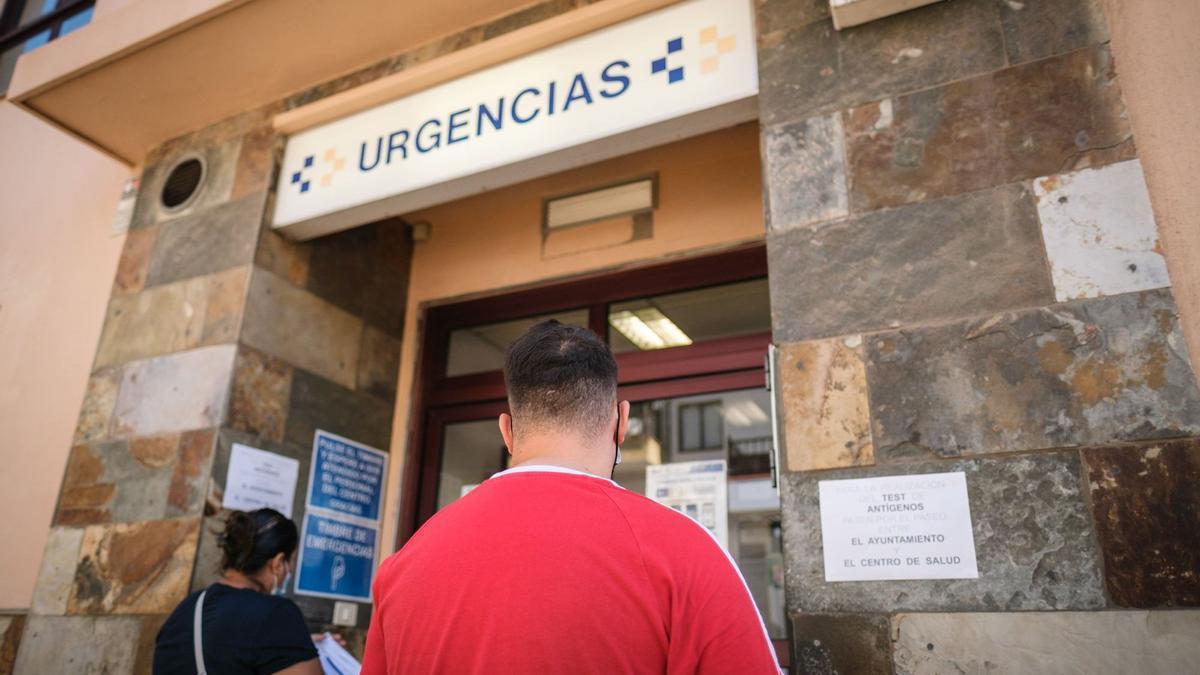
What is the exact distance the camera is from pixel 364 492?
3955 millimetres

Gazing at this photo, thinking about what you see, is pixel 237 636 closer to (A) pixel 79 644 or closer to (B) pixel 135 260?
(A) pixel 79 644

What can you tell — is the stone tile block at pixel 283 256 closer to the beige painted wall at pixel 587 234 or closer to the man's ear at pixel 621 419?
the beige painted wall at pixel 587 234

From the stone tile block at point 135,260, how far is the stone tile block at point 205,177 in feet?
0.19

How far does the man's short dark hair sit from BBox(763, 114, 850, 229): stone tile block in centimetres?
115

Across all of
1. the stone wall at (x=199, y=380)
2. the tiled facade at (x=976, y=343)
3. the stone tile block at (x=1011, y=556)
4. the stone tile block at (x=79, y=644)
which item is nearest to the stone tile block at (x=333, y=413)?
the stone wall at (x=199, y=380)

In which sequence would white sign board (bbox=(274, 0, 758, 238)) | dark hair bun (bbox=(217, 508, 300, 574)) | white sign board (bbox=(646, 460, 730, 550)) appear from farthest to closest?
1. white sign board (bbox=(646, 460, 730, 550))
2. white sign board (bbox=(274, 0, 758, 238))
3. dark hair bun (bbox=(217, 508, 300, 574))

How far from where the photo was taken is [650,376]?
3779mm

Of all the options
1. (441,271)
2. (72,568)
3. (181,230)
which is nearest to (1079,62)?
(441,271)

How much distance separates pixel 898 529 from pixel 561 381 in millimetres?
1067

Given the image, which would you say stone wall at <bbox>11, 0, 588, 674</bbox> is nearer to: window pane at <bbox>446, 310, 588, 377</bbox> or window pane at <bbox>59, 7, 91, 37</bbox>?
window pane at <bbox>446, 310, 588, 377</bbox>

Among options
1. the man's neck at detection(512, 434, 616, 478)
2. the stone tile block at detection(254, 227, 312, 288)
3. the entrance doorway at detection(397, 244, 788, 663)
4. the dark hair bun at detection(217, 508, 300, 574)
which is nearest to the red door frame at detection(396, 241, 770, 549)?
the entrance doorway at detection(397, 244, 788, 663)

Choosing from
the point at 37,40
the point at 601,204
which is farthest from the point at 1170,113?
the point at 37,40

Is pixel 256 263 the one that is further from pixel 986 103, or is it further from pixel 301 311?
pixel 986 103

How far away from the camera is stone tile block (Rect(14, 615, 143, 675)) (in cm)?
317
